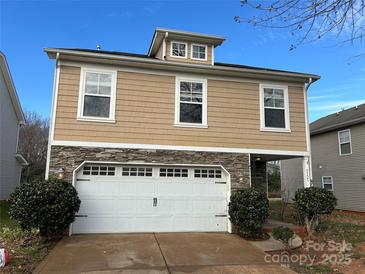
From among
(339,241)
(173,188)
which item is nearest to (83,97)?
(173,188)

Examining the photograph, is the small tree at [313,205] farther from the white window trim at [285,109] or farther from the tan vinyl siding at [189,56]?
the tan vinyl siding at [189,56]

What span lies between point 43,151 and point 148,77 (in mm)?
24523

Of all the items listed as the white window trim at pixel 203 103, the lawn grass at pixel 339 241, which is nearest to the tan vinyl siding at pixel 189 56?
the white window trim at pixel 203 103

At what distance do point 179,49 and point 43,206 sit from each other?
6946 mm

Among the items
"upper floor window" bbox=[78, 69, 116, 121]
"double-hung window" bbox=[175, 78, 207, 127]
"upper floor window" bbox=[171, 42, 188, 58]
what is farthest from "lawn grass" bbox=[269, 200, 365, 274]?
"upper floor window" bbox=[171, 42, 188, 58]

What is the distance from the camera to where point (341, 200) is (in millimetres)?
17000

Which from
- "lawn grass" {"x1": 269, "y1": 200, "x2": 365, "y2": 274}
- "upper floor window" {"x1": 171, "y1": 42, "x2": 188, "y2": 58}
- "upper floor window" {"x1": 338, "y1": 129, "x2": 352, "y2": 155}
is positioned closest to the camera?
"lawn grass" {"x1": 269, "y1": 200, "x2": 365, "y2": 274}

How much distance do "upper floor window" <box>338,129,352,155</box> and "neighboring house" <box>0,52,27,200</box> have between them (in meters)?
17.4

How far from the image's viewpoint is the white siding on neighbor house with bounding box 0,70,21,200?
16.2 meters

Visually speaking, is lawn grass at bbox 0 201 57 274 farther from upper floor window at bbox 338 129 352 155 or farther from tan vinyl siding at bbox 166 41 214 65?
upper floor window at bbox 338 129 352 155

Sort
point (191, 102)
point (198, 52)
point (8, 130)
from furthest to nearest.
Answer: point (8, 130)
point (198, 52)
point (191, 102)

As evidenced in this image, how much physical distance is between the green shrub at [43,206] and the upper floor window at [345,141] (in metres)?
14.1

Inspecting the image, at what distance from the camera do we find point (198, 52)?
38.7 feet

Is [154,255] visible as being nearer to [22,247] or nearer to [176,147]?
[22,247]
